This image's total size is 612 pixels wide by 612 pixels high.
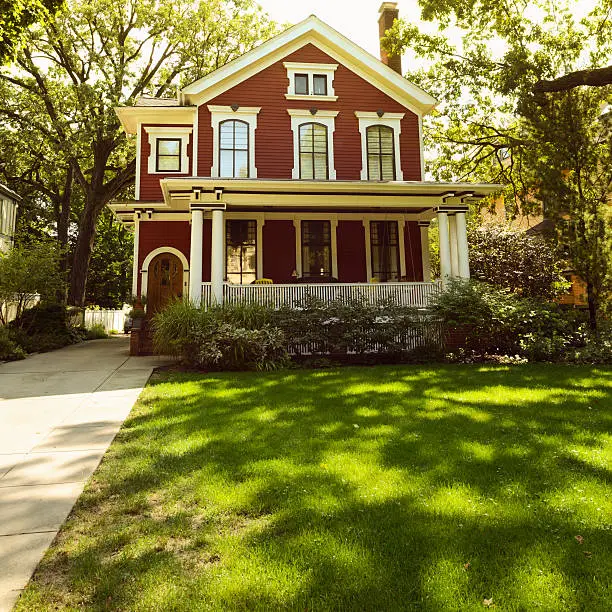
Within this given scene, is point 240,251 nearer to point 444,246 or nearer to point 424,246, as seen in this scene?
point 424,246

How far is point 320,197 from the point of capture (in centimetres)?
1205

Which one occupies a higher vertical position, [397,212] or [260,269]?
[397,212]

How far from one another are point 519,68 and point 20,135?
21653 mm

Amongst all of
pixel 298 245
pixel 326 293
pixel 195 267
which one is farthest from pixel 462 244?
pixel 195 267

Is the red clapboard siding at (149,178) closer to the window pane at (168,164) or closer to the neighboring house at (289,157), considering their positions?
the neighboring house at (289,157)

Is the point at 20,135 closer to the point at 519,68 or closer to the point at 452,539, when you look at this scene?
the point at 519,68

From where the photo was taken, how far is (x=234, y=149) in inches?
575

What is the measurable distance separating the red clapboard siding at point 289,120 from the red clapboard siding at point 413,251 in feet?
5.73

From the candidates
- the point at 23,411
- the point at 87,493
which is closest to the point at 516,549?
the point at 87,493

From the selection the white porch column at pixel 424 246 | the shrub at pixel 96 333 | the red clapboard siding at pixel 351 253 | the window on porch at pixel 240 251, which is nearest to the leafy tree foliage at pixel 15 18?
the window on porch at pixel 240 251

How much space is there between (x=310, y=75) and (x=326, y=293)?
27.5 ft

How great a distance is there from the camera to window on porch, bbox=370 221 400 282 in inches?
604

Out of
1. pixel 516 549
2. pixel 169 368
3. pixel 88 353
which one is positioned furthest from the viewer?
pixel 88 353

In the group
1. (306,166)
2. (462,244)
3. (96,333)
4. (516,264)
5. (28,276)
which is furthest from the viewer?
(96,333)
